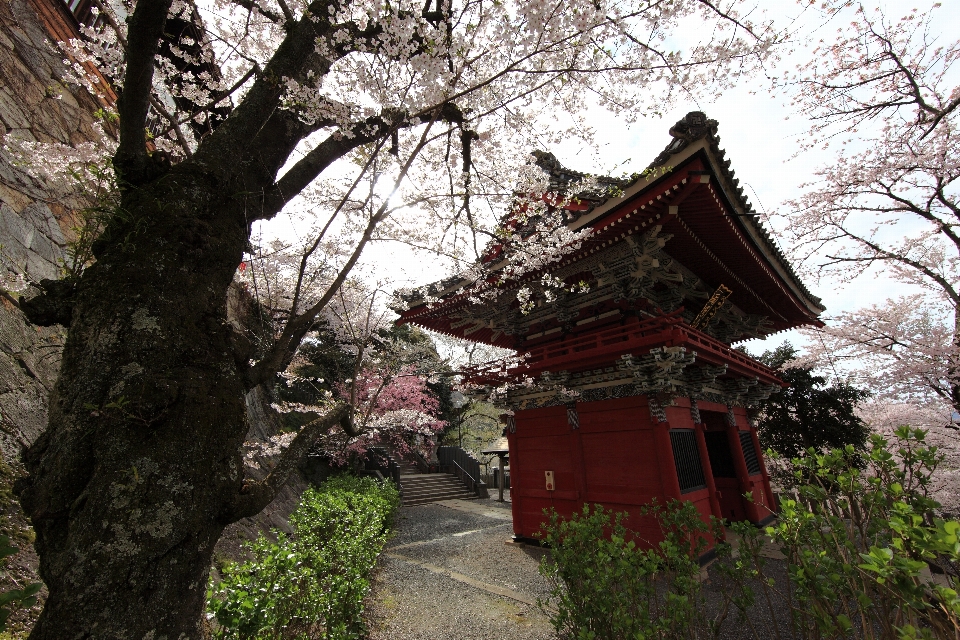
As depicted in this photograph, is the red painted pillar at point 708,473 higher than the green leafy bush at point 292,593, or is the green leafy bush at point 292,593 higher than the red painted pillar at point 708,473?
the red painted pillar at point 708,473

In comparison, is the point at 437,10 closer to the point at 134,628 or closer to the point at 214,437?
the point at 214,437

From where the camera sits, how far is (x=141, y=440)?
1859mm

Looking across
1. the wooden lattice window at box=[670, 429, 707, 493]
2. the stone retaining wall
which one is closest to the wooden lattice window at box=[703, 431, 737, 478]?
the wooden lattice window at box=[670, 429, 707, 493]

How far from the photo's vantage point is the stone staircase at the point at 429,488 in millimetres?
15734

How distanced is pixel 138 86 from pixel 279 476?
2487 mm

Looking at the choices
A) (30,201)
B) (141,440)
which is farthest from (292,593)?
(30,201)

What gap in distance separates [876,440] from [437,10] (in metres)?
4.98

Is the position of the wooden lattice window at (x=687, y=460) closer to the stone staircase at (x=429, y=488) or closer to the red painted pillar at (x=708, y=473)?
the red painted pillar at (x=708, y=473)

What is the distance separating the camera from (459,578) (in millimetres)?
6660

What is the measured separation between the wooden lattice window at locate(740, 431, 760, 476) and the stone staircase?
35.1ft

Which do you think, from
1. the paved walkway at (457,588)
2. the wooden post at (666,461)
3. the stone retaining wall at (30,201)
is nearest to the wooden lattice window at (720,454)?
the wooden post at (666,461)

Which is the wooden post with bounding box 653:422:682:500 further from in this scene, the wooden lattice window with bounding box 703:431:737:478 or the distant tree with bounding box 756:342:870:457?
the distant tree with bounding box 756:342:870:457

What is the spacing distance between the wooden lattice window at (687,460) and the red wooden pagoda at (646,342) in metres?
0.03

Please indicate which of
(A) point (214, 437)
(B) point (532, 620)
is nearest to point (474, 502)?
(B) point (532, 620)
